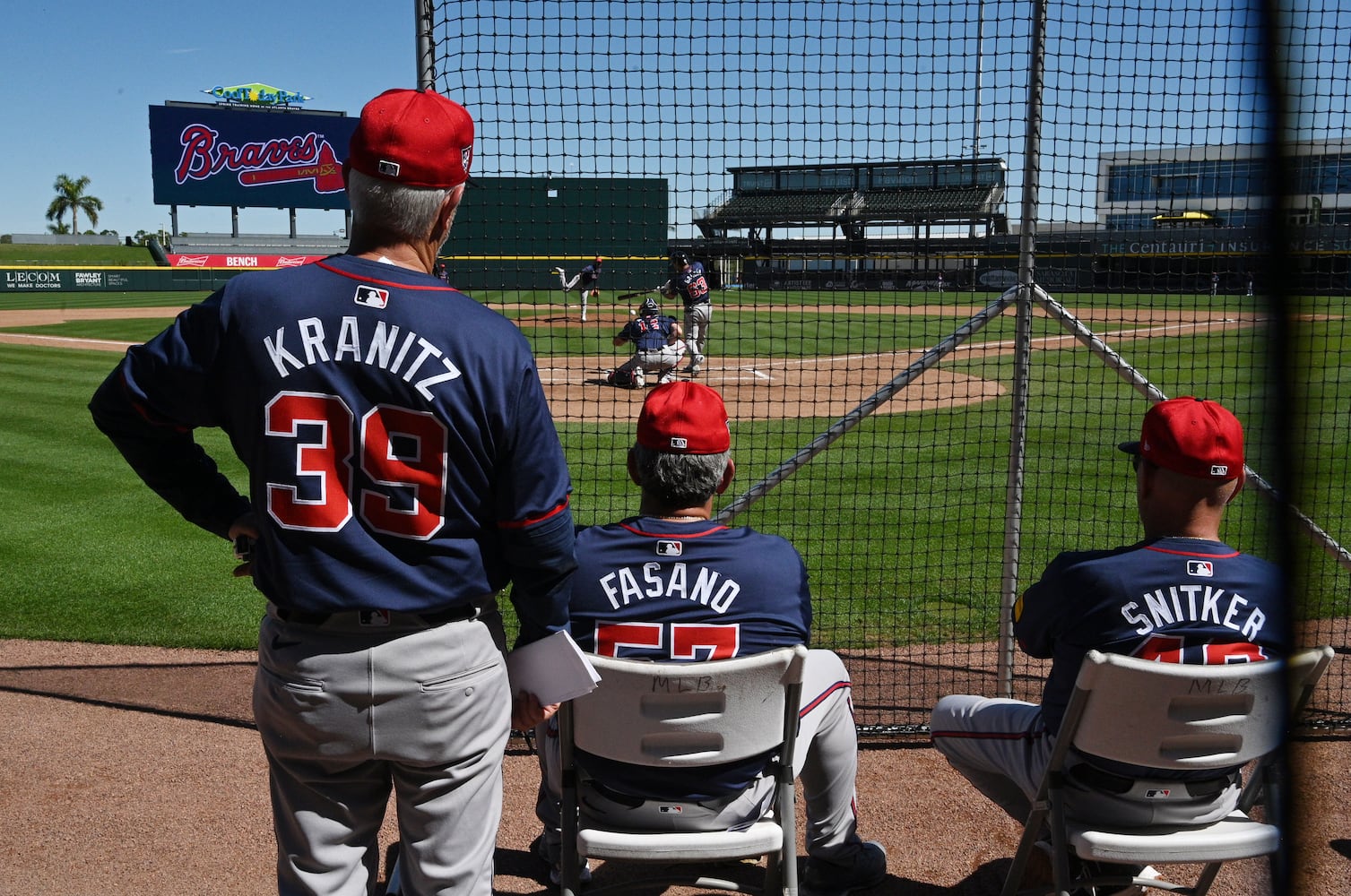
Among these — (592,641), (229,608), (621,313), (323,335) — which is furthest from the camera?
(621,313)

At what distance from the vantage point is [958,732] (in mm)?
3105

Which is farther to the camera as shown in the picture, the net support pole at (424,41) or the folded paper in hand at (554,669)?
the net support pole at (424,41)

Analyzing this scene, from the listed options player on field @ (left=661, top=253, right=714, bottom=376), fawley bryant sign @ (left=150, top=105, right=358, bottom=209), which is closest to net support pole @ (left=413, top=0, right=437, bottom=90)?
player on field @ (left=661, top=253, right=714, bottom=376)

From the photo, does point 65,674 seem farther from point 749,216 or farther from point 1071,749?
point 749,216

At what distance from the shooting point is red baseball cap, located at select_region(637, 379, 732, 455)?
2.71 meters

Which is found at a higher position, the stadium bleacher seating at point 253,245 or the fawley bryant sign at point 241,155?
the fawley bryant sign at point 241,155

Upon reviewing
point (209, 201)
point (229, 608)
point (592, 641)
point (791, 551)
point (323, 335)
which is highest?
point (209, 201)

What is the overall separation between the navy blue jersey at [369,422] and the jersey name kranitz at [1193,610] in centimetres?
147

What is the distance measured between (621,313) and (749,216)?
7054mm

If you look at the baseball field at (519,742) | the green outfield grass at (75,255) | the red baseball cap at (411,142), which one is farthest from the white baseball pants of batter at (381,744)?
the green outfield grass at (75,255)

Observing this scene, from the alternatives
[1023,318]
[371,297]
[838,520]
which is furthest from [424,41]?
[838,520]

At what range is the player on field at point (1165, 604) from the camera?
8.41 feet

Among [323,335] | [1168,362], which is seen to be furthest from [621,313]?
[323,335]

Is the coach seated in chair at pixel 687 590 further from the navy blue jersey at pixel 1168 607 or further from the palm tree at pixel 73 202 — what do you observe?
the palm tree at pixel 73 202
